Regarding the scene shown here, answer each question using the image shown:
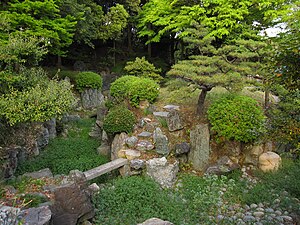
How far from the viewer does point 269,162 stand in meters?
5.76

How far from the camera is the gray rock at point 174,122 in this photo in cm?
624

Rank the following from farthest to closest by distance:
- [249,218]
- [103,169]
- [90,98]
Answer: [90,98]
[103,169]
[249,218]

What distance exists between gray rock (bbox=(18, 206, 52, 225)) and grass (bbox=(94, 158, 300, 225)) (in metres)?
1.26

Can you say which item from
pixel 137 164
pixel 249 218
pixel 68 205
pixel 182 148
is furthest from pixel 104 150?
pixel 249 218

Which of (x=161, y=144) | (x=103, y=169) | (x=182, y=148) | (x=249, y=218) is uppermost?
(x=161, y=144)

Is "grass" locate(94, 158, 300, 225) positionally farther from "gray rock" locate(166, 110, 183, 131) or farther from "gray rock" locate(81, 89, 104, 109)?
"gray rock" locate(81, 89, 104, 109)

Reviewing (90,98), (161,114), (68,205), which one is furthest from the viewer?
(90,98)

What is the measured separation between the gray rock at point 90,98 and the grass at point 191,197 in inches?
258

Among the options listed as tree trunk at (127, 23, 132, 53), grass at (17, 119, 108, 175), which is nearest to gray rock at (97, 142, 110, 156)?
grass at (17, 119, 108, 175)

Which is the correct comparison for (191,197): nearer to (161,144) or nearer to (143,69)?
(161,144)

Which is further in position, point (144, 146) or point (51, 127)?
point (51, 127)

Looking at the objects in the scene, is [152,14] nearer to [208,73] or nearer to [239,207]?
[208,73]

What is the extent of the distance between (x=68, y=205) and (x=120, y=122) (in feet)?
9.60

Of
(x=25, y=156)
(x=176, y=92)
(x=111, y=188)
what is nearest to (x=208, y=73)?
(x=176, y=92)
